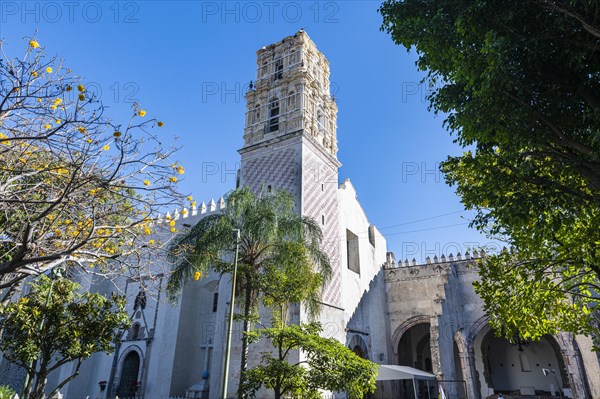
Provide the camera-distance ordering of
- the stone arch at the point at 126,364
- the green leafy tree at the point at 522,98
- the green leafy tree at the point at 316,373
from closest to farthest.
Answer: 1. the green leafy tree at the point at 522,98
2. the green leafy tree at the point at 316,373
3. the stone arch at the point at 126,364

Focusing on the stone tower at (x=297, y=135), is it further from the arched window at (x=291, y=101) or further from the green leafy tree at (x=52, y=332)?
the green leafy tree at (x=52, y=332)

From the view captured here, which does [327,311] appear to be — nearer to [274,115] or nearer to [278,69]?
[274,115]

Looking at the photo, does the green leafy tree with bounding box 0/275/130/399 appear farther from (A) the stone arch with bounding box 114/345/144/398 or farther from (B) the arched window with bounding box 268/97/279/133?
(B) the arched window with bounding box 268/97/279/133

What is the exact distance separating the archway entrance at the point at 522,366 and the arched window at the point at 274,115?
1717cm

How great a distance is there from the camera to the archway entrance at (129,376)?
69.1 feet

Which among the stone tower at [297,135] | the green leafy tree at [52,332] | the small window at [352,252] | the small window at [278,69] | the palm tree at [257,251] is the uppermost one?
the small window at [278,69]

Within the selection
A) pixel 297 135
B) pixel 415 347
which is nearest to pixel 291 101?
pixel 297 135

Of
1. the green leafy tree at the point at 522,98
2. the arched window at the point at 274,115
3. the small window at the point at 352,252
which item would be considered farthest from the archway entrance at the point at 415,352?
the green leafy tree at the point at 522,98

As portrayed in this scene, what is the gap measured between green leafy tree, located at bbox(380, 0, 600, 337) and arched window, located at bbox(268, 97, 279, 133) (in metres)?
15.0

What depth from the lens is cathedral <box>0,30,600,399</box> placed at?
19766mm

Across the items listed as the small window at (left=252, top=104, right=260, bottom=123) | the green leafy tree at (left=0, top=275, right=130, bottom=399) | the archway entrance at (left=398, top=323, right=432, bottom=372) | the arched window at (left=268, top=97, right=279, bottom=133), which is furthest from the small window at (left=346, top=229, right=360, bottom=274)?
the green leafy tree at (left=0, top=275, right=130, bottom=399)

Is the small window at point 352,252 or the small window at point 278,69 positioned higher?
the small window at point 278,69

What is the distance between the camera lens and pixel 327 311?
19.2 meters

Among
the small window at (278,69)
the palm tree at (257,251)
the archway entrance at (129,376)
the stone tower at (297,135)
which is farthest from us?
the small window at (278,69)
